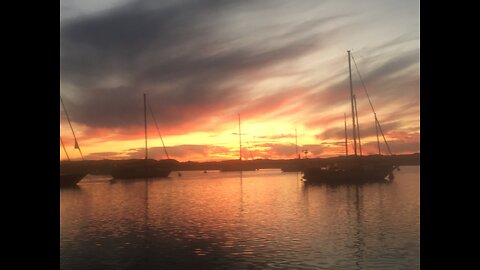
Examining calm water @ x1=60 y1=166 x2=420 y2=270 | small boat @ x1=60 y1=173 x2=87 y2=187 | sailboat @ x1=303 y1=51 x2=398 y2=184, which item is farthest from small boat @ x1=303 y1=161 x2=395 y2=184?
small boat @ x1=60 y1=173 x2=87 y2=187

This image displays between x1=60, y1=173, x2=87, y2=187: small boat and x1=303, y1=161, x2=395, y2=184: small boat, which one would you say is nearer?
x1=303, y1=161, x2=395, y2=184: small boat

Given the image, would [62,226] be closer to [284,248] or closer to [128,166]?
[284,248]

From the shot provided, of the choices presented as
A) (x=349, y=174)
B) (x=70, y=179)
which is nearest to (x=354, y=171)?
(x=349, y=174)

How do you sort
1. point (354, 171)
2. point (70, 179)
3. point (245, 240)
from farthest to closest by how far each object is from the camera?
point (70, 179) → point (354, 171) → point (245, 240)

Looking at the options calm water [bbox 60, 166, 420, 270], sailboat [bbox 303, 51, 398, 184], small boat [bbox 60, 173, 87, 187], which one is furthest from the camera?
small boat [bbox 60, 173, 87, 187]

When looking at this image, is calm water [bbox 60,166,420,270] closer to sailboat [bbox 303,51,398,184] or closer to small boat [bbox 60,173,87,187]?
sailboat [bbox 303,51,398,184]

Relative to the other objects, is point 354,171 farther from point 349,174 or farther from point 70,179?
point 70,179

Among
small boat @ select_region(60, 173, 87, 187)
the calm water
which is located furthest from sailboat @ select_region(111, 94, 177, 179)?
the calm water

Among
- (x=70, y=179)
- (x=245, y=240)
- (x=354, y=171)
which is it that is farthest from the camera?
(x=70, y=179)

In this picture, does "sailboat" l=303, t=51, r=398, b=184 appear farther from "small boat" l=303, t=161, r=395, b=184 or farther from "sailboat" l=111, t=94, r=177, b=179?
"sailboat" l=111, t=94, r=177, b=179

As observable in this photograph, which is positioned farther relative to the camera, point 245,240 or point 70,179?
point 70,179

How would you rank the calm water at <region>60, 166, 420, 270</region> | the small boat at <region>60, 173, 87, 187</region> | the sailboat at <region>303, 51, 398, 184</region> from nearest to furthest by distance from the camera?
the calm water at <region>60, 166, 420, 270</region>
the sailboat at <region>303, 51, 398, 184</region>
the small boat at <region>60, 173, 87, 187</region>
